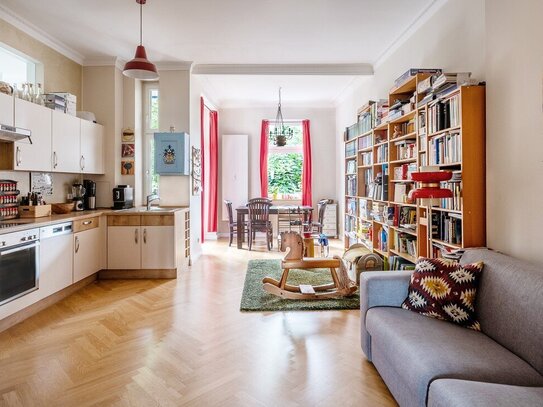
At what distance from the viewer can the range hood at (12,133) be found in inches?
109

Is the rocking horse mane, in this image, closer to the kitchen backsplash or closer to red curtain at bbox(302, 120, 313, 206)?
the kitchen backsplash

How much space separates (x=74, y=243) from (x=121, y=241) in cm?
61

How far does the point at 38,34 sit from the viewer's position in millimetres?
3814

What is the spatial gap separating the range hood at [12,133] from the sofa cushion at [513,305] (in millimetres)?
3709

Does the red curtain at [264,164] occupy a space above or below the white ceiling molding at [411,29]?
below

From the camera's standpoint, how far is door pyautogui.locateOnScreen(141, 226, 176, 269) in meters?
4.09

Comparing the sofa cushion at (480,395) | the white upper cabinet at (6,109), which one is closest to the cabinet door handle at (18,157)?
the white upper cabinet at (6,109)

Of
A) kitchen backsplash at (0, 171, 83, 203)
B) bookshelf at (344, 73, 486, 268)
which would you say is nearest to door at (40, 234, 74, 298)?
kitchen backsplash at (0, 171, 83, 203)

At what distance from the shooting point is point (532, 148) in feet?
6.42

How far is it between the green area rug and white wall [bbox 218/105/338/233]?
132 inches

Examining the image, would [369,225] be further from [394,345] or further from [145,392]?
[145,392]

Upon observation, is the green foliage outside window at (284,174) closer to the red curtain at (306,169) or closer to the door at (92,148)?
the red curtain at (306,169)

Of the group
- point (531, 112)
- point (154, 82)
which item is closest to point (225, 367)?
point (531, 112)

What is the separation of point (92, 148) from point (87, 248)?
1378 mm
